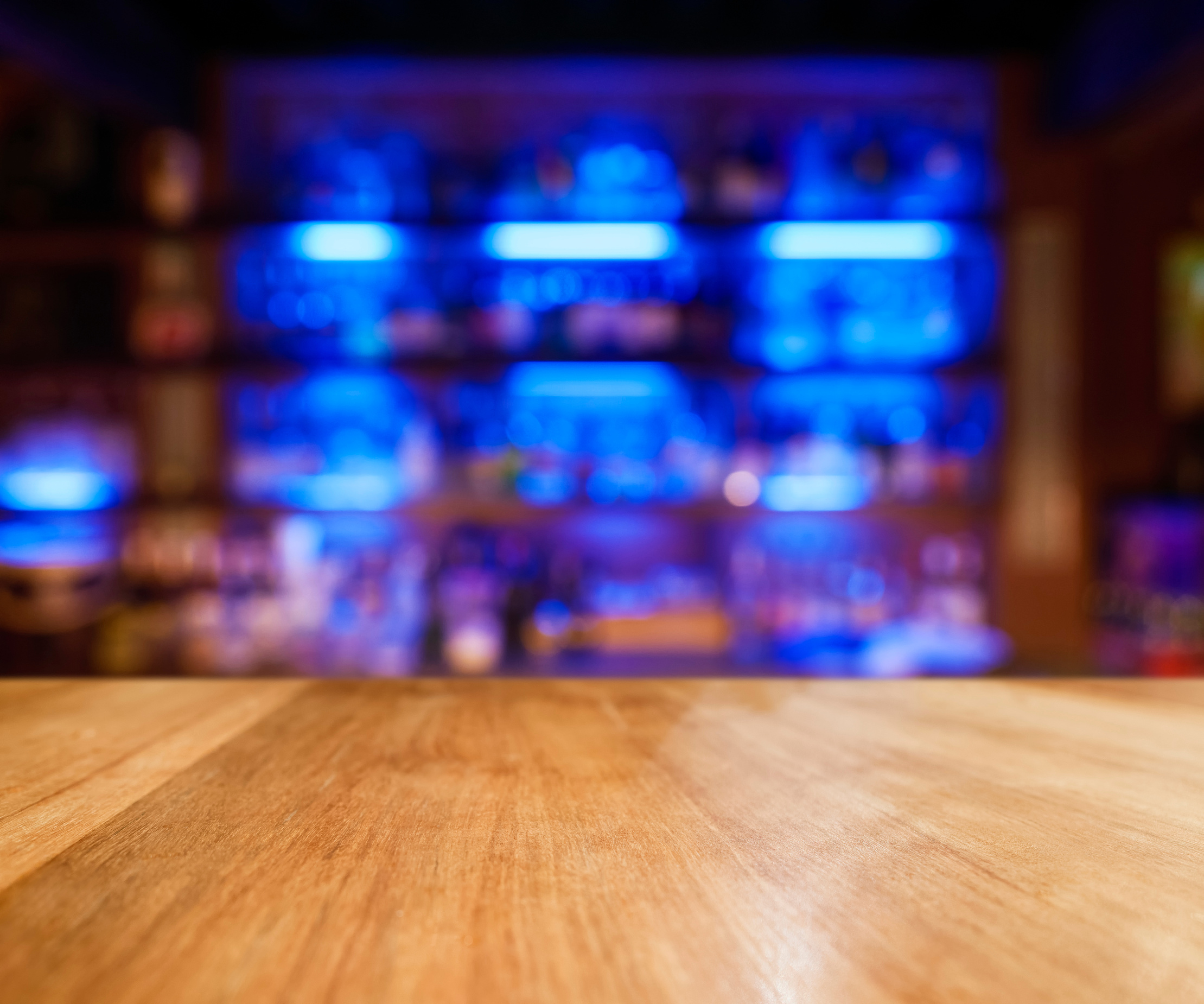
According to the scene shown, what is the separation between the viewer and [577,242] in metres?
2.43

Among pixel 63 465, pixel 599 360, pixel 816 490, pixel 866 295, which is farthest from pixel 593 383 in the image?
pixel 63 465

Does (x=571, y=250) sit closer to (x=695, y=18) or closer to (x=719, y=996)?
(x=695, y=18)

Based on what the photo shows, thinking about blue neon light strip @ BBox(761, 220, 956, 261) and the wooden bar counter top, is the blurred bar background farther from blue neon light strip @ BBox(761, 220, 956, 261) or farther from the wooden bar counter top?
the wooden bar counter top

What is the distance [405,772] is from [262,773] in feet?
0.24

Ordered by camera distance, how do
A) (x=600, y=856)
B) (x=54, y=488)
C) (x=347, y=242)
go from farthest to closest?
1. (x=54, y=488)
2. (x=347, y=242)
3. (x=600, y=856)

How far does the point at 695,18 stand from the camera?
238 cm

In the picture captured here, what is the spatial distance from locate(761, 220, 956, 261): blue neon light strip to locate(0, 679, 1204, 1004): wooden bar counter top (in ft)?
6.66

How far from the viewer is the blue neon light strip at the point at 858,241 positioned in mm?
2383

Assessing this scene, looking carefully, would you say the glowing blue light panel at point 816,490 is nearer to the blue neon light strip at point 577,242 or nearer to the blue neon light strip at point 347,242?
the blue neon light strip at point 577,242

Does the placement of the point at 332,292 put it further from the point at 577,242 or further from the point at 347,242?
the point at 577,242

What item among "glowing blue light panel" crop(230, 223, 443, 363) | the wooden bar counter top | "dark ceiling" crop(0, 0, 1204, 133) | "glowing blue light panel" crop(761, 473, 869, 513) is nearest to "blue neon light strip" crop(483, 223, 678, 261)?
"glowing blue light panel" crop(230, 223, 443, 363)

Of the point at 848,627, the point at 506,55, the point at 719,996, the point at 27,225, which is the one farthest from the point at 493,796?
the point at 27,225

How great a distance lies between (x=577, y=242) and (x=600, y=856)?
227 cm

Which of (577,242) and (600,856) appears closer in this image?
(600,856)
